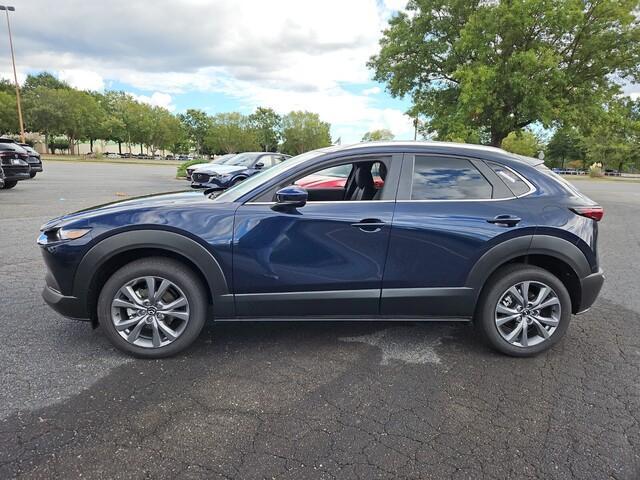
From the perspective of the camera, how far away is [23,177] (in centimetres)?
1333

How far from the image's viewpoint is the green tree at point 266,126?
89562 mm

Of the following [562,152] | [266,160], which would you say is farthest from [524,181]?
[562,152]

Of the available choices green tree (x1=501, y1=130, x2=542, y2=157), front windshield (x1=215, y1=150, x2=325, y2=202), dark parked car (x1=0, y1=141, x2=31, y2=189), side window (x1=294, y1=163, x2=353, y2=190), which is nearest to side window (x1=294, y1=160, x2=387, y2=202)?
side window (x1=294, y1=163, x2=353, y2=190)

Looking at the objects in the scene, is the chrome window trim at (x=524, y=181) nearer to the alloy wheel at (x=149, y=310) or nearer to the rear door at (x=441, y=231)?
the rear door at (x=441, y=231)

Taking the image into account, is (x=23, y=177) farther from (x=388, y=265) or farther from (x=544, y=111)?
(x=544, y=111)

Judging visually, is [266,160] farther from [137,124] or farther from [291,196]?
[137,124]

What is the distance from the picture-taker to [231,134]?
82.4m

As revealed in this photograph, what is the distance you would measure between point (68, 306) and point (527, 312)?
3493 mm

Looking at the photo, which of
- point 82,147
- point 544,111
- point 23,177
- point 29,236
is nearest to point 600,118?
point 544,111

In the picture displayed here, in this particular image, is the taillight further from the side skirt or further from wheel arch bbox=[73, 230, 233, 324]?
wheel arch bbox=[73, 230, 233, 324]

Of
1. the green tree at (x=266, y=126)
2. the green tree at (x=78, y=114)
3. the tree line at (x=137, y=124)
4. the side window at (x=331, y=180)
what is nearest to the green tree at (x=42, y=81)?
the tree line at (x=137, y=124)

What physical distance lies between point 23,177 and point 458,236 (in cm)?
1436

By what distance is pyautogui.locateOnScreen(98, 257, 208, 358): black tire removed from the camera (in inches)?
125

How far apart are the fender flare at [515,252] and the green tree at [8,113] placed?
229ft
